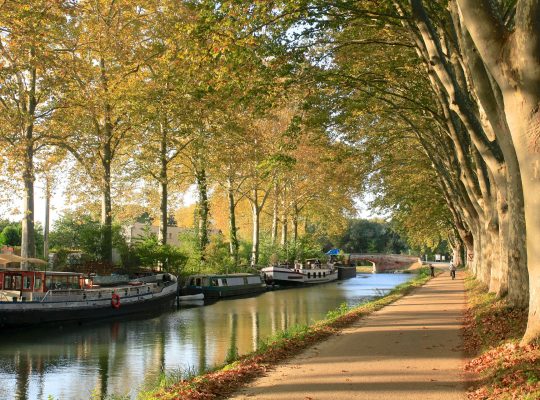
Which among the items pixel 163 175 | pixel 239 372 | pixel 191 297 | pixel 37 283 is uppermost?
pixel 163 175

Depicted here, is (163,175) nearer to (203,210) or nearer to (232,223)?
(203,210)

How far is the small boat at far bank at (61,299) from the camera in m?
24.8

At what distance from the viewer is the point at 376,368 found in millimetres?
10000

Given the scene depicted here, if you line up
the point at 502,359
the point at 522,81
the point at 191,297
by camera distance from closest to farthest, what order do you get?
the point at 522,81 → the point at 502,359 → the point at 191,297

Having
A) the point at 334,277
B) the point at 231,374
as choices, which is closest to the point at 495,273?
the point at 231,374

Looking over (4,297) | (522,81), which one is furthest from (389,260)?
(522,81)

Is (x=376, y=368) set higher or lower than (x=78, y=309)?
higher

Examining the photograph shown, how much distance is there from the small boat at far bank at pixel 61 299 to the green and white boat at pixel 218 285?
27.1ft

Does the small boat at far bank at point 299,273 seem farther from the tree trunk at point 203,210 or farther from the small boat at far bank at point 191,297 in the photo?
the small boat at far bank at point 191,297

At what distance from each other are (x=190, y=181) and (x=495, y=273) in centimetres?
3031

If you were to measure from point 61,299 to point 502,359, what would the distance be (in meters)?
22.7

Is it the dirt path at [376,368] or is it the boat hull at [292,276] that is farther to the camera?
the boat hull at [292,276]

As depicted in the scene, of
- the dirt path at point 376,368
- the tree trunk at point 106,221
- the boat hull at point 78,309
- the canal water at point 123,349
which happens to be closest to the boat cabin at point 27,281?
the boat hull at point 78,309

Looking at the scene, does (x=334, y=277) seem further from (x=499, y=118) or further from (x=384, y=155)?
(x=499, y=118)
